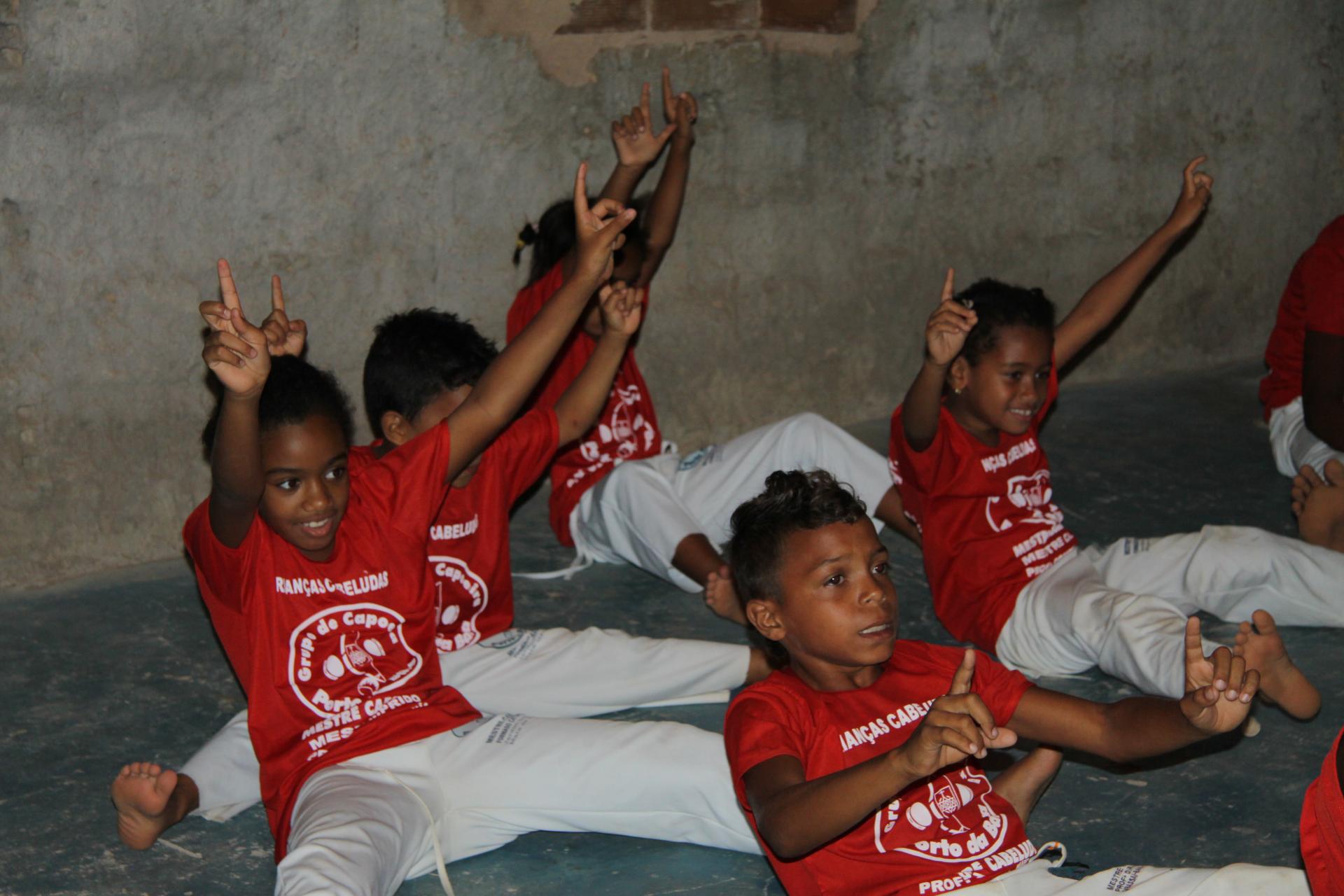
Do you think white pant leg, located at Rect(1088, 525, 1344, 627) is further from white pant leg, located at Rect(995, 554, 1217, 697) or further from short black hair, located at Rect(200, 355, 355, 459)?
short black hair, located at Rect(200, 355, 355, 459)

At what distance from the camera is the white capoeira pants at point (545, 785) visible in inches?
88.0

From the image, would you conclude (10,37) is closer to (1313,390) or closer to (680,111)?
(680,111)

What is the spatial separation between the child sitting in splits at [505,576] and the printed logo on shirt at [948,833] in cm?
88

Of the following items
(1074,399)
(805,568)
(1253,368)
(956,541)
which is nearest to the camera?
(805,568)

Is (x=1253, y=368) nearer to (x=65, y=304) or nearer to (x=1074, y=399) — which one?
(x=1074, y=399)

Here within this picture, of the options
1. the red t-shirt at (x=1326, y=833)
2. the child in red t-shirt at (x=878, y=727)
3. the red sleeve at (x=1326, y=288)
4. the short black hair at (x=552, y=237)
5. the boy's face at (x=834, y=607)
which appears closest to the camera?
the red t-shirt at (x=1326, y=833)

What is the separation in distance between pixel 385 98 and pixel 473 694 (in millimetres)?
1706

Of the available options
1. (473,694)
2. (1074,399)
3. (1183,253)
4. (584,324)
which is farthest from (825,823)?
(1183,253)

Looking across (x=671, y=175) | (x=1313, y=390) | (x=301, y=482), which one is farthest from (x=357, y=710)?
(x=1313, y=390)

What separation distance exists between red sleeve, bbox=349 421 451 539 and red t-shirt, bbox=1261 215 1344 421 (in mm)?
2320

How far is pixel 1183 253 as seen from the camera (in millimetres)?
4988

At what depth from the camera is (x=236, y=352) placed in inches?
78.6

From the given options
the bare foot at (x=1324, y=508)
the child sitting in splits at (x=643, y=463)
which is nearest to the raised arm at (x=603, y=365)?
the child sitting in splits at (x=643, y=463)

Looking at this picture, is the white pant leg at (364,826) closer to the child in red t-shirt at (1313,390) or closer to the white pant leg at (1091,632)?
the white pant leg at (1091,632)
